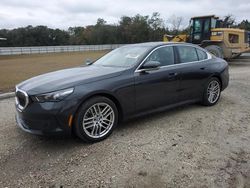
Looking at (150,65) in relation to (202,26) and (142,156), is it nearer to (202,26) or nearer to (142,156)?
(142,156)

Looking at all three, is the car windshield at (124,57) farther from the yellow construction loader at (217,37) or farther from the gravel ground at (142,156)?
the yellow construction loader at (217,37)

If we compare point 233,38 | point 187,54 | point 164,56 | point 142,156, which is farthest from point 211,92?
point 233,38

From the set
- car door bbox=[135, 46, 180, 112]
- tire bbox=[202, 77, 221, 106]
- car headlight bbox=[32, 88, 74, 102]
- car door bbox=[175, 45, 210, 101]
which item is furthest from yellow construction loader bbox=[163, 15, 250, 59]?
car headlight bbox=[32, 88, 74, 102]

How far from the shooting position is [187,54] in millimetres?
5527

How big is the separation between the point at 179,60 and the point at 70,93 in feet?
8.14

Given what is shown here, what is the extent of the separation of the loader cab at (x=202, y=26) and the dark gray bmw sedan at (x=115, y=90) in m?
Result: 10.6

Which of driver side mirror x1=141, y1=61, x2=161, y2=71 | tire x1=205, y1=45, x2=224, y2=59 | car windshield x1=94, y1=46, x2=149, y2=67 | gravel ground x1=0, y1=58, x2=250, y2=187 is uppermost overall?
tire x1=205, y1=45, x2=224, y2=59

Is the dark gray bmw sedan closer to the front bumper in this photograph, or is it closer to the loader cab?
the front bumper

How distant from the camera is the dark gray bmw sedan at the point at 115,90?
3.68 metres

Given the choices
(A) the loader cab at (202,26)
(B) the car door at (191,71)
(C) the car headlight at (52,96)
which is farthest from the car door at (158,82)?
(A) the loader cab at (202,26)

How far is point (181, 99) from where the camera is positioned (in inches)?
207

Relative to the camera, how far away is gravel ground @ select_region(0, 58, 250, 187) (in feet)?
10.0

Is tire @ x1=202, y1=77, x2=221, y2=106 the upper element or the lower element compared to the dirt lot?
lower

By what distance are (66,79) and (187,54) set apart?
2721 mm
